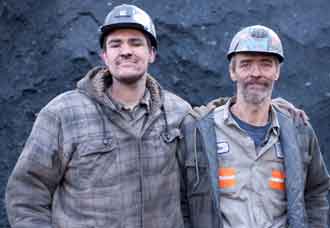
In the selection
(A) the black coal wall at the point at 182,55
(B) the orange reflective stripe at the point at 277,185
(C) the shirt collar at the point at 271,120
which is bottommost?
(B) the orange reflective stripe at the point at 277,185

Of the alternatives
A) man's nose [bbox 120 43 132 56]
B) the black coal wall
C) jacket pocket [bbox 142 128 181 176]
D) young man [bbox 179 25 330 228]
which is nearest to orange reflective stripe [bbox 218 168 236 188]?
young man [bbox 179 25 330 228]

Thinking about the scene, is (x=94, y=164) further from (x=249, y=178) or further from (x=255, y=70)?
(x=255, y=70)

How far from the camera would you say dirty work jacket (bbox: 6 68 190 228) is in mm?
2938

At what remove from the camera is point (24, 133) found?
477 cm

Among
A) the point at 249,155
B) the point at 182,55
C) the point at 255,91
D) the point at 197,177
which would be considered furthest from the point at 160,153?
the point at 182,55

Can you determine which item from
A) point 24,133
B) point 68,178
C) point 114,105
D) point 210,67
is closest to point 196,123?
point 114,105

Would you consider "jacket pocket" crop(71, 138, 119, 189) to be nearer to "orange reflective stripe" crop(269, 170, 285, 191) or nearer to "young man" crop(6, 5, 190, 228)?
"young man" crop(6, 5, 190, 228)

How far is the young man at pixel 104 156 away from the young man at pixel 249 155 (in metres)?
0.19

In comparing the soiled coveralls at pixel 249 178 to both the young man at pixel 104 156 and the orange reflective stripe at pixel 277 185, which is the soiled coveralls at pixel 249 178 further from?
the young man at pixel 104 156

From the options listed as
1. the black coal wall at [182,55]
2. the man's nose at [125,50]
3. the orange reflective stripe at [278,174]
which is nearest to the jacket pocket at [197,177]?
the orange reflective stripe at [278,174]

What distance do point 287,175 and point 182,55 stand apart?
1.86 meters

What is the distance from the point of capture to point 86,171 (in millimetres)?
2945

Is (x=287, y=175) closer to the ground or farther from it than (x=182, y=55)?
closer to the ground

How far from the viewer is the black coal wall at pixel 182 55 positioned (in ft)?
15.5
